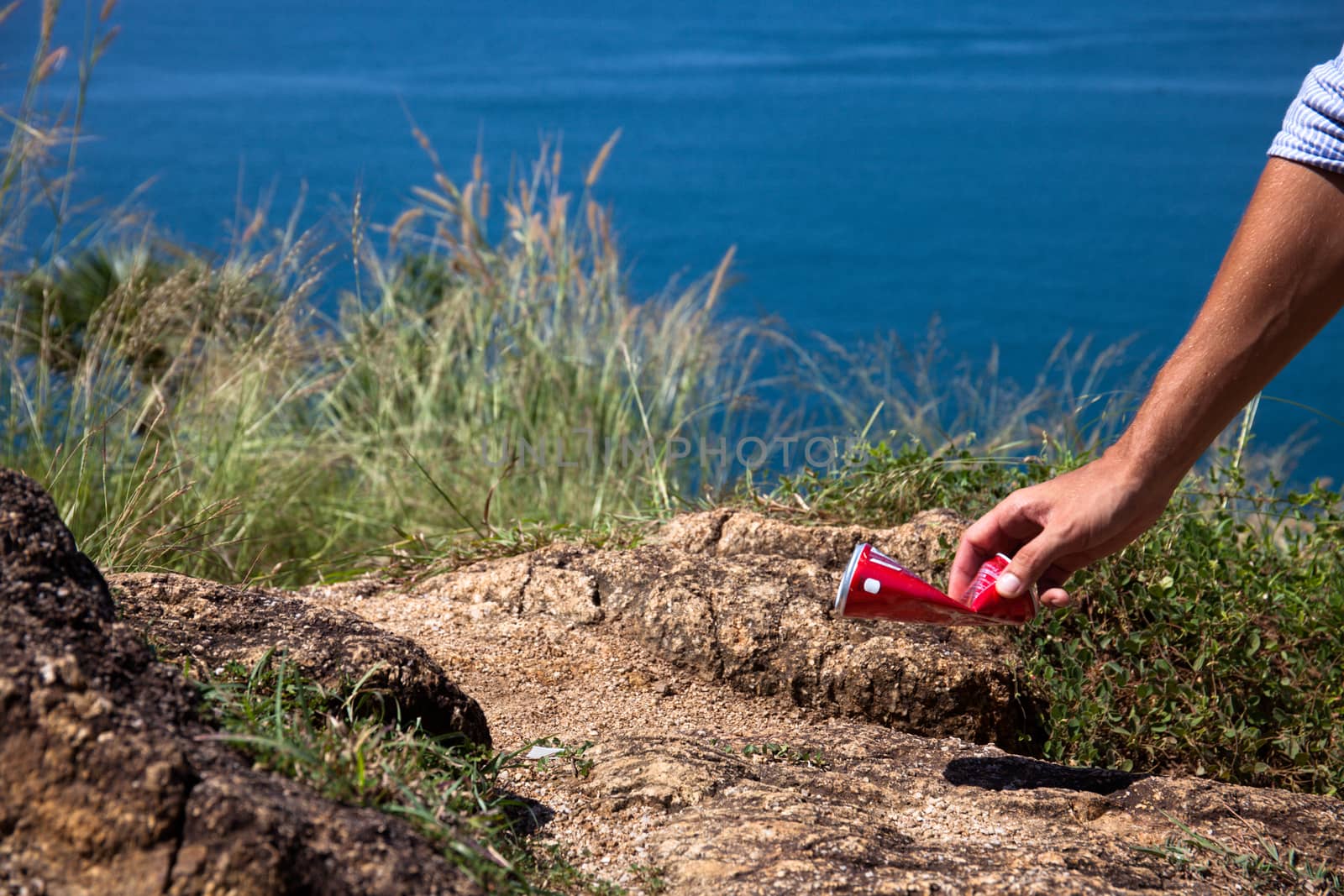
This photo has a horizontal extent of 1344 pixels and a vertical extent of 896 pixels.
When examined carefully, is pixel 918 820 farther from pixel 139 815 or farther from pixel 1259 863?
pixel 139 815

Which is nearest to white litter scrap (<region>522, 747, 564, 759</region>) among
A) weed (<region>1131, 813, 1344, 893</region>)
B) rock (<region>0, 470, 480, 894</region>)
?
rock (<region>0, 470, 480, 894</region>)

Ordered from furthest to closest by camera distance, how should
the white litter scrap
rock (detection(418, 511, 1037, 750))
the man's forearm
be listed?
rock (detection(418, 511, 1037, 750)) < the white litter scrap < the man's forearm

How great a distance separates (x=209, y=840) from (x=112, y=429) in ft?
9.19

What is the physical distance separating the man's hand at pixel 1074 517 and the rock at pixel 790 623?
14.5 inches

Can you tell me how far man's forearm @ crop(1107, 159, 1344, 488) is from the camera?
55.3 inches

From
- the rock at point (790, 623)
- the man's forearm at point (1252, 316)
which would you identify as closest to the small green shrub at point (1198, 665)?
the rock at point (790, 623)

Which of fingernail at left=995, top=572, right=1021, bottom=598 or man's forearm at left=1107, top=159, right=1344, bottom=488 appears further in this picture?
fingernail at left=995, top=572, right=1021, bottom=598

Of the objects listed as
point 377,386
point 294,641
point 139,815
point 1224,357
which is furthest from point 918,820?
point 377,386

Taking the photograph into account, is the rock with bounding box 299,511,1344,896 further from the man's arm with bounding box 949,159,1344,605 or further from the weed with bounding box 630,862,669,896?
the man's arm with bounding box 949,159,1344,605

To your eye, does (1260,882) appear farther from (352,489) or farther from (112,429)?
(112,429)

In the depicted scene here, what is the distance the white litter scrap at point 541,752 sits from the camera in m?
1.63

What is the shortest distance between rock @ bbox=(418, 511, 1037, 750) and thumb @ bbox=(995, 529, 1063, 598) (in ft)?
1.35

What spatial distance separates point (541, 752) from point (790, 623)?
527 mm

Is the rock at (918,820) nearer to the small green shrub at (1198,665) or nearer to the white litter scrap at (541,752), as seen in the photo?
the white litter scrap at (541,752)
